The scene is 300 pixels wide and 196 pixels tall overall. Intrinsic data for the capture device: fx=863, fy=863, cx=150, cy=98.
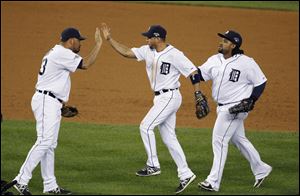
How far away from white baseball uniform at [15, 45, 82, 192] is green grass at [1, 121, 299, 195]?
0.34 m

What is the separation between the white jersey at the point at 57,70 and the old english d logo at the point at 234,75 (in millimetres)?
1839

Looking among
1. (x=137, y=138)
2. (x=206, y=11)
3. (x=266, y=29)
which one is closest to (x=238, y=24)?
(x=266, y=29)

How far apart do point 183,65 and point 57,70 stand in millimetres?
1661

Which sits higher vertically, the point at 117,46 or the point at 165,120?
the point at 117,46

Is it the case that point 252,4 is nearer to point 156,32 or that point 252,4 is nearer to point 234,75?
point 156,32

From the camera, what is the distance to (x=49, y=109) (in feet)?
33.2

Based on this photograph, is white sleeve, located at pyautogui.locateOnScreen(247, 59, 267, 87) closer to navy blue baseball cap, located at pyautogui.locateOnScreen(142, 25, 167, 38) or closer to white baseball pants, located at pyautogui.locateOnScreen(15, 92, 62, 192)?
navy blue baseball cap, located at pyautogui.locateOnScreen(142, 25, 167, 38)

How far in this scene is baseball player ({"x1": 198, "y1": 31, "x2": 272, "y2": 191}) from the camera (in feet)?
34.0

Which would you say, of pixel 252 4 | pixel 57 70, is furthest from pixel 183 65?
pixel 252 4

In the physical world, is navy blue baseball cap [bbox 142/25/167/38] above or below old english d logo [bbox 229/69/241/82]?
above

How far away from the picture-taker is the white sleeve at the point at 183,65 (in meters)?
10.8

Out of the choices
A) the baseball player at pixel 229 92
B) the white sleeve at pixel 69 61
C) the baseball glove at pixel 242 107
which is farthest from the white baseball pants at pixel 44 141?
the baseball glove at pixel 242 107

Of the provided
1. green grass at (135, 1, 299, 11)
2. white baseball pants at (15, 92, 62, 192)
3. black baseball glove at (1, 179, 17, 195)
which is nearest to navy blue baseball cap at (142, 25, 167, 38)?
white baseball pants at (15, 92, 62, 192)

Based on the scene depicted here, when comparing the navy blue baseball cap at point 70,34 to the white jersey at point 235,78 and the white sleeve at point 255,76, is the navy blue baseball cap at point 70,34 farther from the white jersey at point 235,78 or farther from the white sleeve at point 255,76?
the white sleeve at point 255,76
